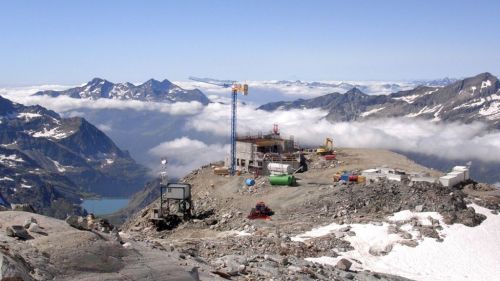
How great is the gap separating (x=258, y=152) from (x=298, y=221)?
27978mm

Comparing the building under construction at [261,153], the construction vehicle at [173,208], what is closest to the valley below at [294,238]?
the construction vehicle at [173,208]

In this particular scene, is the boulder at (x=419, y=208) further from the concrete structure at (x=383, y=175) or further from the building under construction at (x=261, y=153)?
the building under construction at (x=261, y=153)

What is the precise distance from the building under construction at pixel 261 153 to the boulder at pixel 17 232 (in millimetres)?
53681

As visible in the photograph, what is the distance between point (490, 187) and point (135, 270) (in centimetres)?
5077

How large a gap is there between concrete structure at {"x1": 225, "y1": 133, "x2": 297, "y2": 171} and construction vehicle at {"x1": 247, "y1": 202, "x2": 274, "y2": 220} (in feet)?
66.5

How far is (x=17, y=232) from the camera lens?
2100 centimetres

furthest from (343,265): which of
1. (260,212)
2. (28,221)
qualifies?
(260,212)

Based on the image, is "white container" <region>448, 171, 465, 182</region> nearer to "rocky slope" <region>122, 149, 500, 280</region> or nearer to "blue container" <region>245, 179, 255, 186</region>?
"rocky slope" <region>122, 149, 500, 280</region>

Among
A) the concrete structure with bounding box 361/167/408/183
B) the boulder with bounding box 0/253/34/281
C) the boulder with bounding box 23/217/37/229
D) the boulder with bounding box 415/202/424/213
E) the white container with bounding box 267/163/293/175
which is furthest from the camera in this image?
the white container with bounding box 267/163/293/175

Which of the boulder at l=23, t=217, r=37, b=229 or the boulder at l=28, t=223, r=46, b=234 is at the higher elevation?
the boulder at l=23, t=217, r=37, b=229

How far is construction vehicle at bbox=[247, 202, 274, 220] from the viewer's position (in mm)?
54128

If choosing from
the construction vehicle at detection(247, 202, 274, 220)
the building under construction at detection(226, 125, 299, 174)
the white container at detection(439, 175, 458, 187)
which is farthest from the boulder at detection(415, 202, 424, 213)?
the building under construction at detection(226, 125, 299, 174)

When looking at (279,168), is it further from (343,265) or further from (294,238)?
(343,265)

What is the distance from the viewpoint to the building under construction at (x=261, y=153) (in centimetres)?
7588
